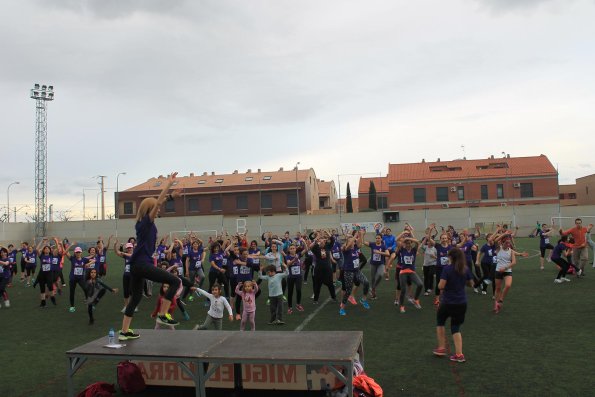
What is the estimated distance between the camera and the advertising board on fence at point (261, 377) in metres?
6.88

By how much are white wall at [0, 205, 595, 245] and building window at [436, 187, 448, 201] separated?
15873 mm

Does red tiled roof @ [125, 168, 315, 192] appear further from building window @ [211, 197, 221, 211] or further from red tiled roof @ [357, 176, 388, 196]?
red tiled roof @ [357, 176, 388, 196]

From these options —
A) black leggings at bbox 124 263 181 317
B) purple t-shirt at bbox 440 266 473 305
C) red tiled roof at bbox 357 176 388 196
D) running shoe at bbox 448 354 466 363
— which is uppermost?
red tiled roof at bbox 357 176 388 196

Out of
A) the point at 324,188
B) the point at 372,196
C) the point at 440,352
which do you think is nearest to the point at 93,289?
the point at 440,352

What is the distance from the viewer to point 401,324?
35.0ft

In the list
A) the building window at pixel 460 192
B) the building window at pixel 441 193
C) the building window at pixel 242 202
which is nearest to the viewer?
the building window at pixel 460 192

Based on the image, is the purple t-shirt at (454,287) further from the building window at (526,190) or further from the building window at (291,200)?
the building window at (526,190)

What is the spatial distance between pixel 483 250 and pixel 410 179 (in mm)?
43987

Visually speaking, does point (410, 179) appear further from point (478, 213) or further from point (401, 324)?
point (401, 324)

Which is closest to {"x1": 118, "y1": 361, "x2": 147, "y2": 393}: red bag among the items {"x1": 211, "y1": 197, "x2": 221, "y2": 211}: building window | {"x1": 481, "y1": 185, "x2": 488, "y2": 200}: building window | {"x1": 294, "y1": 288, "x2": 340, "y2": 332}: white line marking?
{"x1": 294, "y1": 288, "x2": 340, "y2": 332}: white line marking

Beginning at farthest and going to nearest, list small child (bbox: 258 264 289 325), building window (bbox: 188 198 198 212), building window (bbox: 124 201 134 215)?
building window (bbox: 124 201 134 215) → building window (bbox: 188 198 198 212) → small child (bbox: 258 264 289 325)

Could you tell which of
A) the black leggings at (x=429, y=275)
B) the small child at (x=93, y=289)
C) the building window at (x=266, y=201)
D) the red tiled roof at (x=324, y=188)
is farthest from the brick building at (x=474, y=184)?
the small child at (x=93, y=289)

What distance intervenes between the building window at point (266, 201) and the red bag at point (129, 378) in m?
52.9

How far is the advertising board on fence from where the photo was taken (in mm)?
6875
